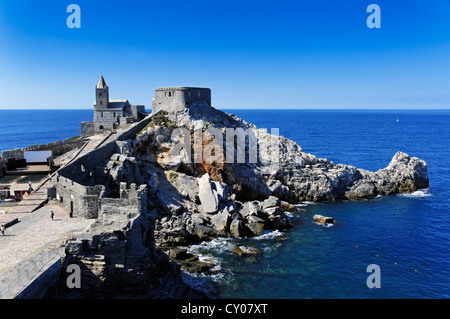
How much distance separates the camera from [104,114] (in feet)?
185

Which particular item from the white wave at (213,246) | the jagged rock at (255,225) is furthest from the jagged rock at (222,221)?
the jagged rock at (255,225)

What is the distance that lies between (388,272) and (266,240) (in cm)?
1149

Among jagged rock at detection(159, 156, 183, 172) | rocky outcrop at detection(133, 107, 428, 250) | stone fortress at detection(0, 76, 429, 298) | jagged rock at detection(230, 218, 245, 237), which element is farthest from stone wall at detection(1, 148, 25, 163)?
jagged rock at detection(230, 218, 245, 237)

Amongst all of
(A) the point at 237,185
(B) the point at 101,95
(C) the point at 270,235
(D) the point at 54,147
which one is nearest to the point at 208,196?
(A) the point at 237,185

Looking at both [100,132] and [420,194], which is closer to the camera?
[420,194]

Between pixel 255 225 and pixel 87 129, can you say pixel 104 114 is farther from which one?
pixel 255 225

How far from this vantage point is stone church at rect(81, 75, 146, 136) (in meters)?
55.3

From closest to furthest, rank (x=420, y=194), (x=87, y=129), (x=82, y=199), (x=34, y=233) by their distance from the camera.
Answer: (x=34, y=233), (x=82, y=199), (x=420, y=194), (x=87, y=129)

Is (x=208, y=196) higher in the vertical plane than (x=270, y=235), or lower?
higher

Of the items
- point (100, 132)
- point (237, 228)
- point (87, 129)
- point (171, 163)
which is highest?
point (87, 129)

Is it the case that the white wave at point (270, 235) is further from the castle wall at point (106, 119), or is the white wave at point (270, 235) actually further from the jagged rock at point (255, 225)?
the castle wall at point (106, 119)

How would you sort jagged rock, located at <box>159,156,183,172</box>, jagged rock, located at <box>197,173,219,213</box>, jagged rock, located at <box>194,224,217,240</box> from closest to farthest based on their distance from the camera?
jagged rock, located at <box>194,224,217,240</box> < jagged rock, located at <box>197,173,219,213</box> < jagged rock, located at <box>159,156,183,172</box>

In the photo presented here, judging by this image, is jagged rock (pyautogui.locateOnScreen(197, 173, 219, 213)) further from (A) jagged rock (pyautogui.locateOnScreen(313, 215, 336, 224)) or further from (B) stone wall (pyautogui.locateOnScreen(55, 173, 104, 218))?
(B) stone wall (pyautogui.locateOnScreen(55, 173, 104, 218))

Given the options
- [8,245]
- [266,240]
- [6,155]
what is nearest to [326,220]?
[266,240]
